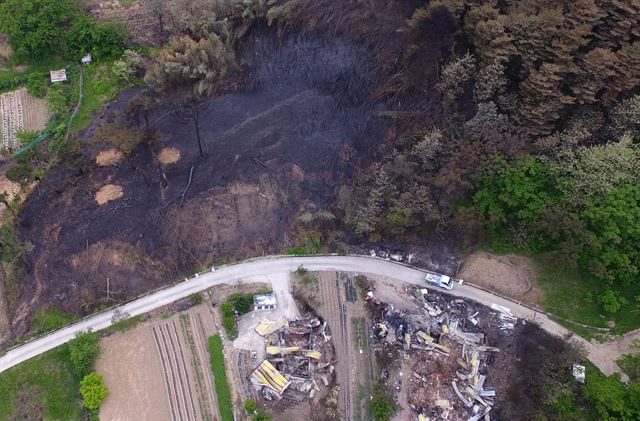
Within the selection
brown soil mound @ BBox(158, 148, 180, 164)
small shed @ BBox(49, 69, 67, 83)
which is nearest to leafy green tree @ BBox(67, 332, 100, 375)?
brown soil mound @ BBox(158, 148, 180, 164)

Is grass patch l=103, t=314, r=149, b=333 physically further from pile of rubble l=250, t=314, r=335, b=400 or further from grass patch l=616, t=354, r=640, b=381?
grass patch l=616, t=354, r=640, b=381

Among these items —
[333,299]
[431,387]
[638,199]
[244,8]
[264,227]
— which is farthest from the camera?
[244,8]

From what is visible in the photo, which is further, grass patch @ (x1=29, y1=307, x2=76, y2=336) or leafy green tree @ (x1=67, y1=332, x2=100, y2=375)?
grass patch @ (x1=29, y1=307, x2=76, y2=336)

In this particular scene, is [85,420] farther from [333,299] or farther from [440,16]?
[440,16]

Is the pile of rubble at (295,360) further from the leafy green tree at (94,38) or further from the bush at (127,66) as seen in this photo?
the leafy green tree at (94,38)

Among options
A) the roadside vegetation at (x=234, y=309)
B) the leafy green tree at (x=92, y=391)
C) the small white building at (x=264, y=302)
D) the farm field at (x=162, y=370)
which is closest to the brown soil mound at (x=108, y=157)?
the farm field at (x=162, y=370)

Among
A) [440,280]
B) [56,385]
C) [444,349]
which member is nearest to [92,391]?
[56,385]

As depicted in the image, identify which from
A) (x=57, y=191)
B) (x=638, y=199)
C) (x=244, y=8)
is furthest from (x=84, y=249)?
(x=638, y=199)
